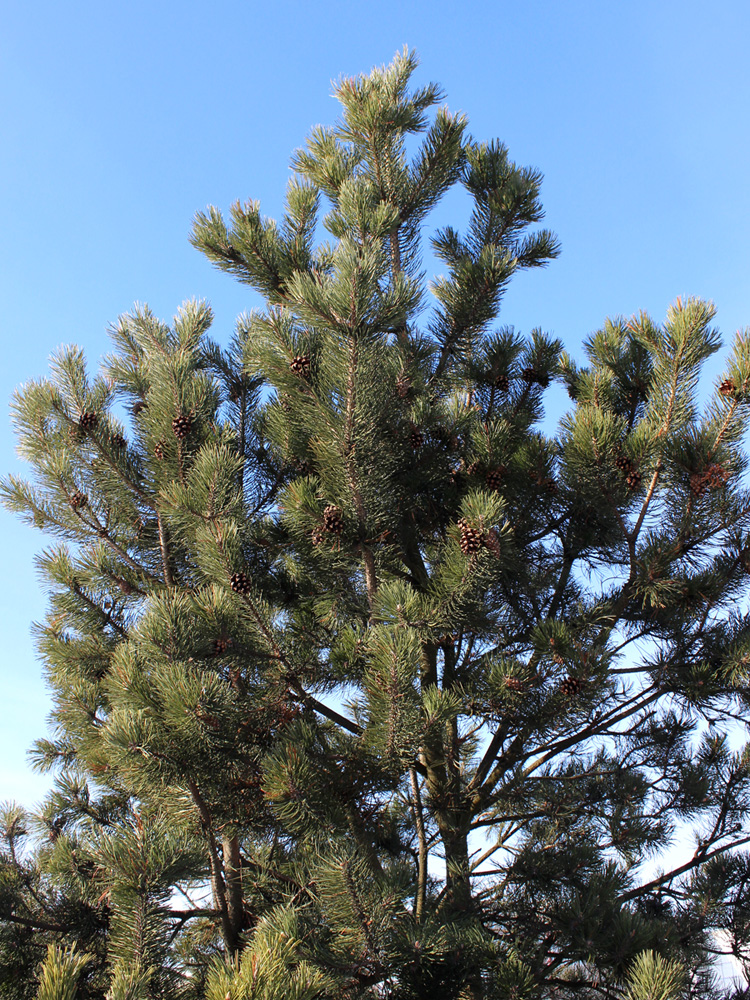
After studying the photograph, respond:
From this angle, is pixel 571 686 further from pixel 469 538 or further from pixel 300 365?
pixel 300 365

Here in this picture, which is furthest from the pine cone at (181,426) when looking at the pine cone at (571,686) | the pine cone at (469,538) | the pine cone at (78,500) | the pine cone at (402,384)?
the pine cone at (571,686)

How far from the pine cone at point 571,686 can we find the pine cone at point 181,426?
7.18 ft

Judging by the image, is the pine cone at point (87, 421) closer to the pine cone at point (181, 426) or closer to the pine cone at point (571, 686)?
the pine cone at point (181, 426)

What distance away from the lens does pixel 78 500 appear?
4.27 m

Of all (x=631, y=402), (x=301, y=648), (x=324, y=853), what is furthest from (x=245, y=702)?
(x=631, y=402)

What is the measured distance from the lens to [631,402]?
4.46m

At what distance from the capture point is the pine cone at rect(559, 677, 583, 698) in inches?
135

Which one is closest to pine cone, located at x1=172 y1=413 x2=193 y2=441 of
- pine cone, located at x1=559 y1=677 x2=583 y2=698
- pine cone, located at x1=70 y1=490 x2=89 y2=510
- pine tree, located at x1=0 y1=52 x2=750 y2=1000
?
pine tree, located at x1=0 y1=52 x2=750 y2=1000

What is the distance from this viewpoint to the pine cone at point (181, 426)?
12.7ft

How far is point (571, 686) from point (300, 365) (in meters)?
1.92

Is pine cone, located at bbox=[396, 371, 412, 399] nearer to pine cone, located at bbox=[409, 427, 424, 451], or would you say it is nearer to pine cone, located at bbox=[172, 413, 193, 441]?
pine cone, located at bbox=[409, 427, 424, 451]

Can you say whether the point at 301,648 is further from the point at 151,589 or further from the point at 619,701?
the point at 619,701

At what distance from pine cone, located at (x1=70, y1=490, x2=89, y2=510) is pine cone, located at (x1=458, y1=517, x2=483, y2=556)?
→ 2.20 meters

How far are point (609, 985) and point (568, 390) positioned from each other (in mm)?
3252
